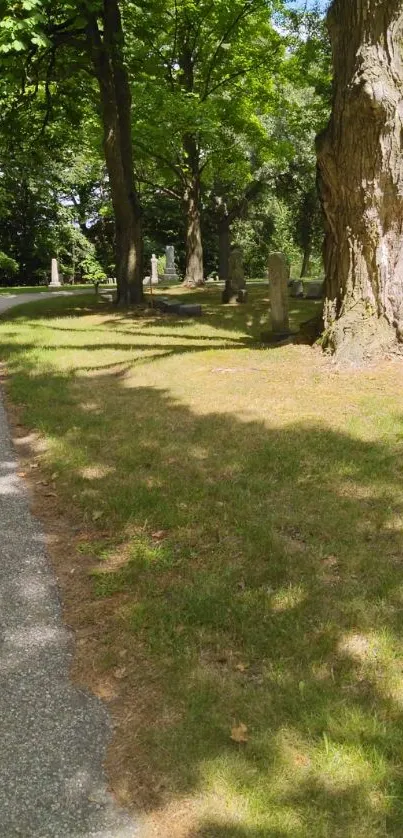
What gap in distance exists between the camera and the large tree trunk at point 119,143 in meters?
15.7

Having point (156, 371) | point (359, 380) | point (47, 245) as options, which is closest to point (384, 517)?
point (359, 380)

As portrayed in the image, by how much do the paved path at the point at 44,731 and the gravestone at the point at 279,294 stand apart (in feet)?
27.4

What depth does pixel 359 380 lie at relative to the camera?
312 inches

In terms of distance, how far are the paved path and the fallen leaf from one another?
514 millimetres

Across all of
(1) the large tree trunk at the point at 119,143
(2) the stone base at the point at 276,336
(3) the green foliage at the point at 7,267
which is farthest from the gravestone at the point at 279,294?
(3) the green foliage at the point at 7,267

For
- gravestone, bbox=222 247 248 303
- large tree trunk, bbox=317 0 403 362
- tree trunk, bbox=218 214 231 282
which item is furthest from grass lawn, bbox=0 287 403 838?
tree trunk, bbox=218 214 231 282

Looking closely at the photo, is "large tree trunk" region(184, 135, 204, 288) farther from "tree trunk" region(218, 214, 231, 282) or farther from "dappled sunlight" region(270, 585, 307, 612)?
"dappled sunlight" region(270, 585, 307, 612)

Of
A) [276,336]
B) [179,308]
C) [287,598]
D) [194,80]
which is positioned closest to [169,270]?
[194,80]

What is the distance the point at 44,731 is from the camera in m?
2.74

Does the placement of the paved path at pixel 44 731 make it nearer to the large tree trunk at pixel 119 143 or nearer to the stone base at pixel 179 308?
the stone base at pixel 179 308

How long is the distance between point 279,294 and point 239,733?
31.9ft

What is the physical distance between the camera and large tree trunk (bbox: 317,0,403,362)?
26.5 feet

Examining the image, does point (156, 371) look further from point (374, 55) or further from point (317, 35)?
point (317, 35)

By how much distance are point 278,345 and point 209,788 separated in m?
8.73
